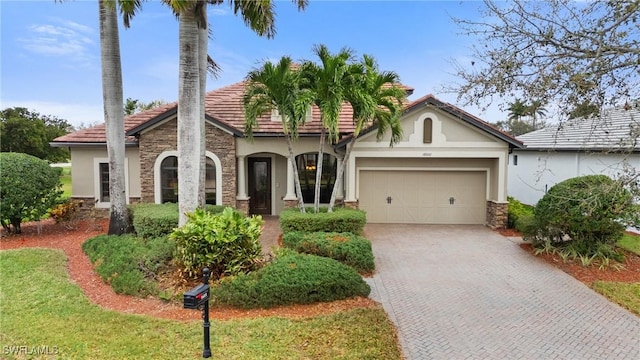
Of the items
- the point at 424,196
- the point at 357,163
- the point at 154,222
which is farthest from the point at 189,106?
the point at 424,196

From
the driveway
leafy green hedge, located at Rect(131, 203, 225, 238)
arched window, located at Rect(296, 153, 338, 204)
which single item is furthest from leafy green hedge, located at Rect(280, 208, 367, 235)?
arched window, located at Rect(296, 153, 338, 204)

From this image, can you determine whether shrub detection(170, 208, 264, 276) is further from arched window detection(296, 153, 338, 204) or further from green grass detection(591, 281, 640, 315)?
arched window detection(296, 153, 338, 204)

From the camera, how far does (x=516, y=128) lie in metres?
49.6

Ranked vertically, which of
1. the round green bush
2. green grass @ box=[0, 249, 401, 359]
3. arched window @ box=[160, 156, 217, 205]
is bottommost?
green grass @ box=[0, 249, 401, 359]

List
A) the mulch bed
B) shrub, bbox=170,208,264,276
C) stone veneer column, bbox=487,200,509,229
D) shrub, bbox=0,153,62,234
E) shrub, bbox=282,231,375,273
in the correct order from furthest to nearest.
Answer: stone veneer column, bbox=487,200,509,229
shrub, bbox=0,153,62,234
shrub, bbox=282,231,375,273
shrub, bbox=170,208,264,276
the mulch bed

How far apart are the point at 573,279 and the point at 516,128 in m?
46.9

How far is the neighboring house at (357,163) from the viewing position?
13328 millimetres

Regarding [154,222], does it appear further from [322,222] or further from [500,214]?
[500,214]

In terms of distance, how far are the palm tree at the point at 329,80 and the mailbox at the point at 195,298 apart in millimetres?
6407

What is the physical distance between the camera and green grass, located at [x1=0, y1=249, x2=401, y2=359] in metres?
4.98

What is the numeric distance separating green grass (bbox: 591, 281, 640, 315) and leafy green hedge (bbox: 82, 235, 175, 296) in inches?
351

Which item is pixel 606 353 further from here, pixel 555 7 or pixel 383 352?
pixel 555 7

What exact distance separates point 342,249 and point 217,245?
2981 millimetres

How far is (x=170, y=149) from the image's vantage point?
1366 centimetres
